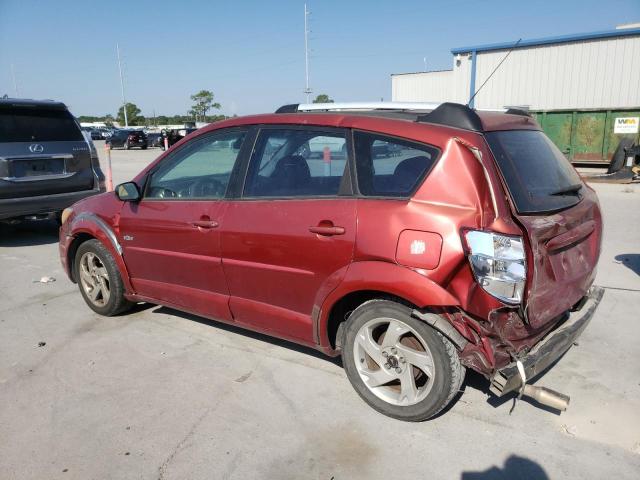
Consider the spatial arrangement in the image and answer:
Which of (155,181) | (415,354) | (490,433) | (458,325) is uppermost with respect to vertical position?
(155,181)

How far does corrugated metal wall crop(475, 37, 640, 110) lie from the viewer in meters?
18.6

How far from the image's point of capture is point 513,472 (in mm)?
2580

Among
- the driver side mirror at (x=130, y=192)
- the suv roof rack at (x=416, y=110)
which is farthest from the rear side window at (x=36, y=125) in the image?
the suv roof rack at (x=416, y=110)

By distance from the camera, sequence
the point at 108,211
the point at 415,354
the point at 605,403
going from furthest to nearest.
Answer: the point at 108,211 < the point at 605,403 < the point at 415,354

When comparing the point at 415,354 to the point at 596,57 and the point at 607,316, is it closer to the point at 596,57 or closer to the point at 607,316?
the point at 607,316

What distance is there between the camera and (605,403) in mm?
3170

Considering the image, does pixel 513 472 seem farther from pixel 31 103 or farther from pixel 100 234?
pixel 31 103

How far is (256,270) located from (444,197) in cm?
136

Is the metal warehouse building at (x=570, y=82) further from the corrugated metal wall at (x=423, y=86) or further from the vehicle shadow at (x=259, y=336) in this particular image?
the vehicle shadow at (x=259, y=336)

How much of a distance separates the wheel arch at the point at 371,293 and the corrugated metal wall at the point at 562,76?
17934 millimetres

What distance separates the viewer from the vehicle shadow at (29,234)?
7984 millimetres

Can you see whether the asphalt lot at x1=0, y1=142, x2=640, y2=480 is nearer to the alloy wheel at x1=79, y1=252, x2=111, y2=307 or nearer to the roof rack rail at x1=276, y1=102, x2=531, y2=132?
the alloy wheel at x1=79, y1=252, x2=111, y2=307

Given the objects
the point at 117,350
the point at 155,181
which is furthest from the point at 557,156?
the point at 117,350

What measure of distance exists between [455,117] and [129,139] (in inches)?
1509
